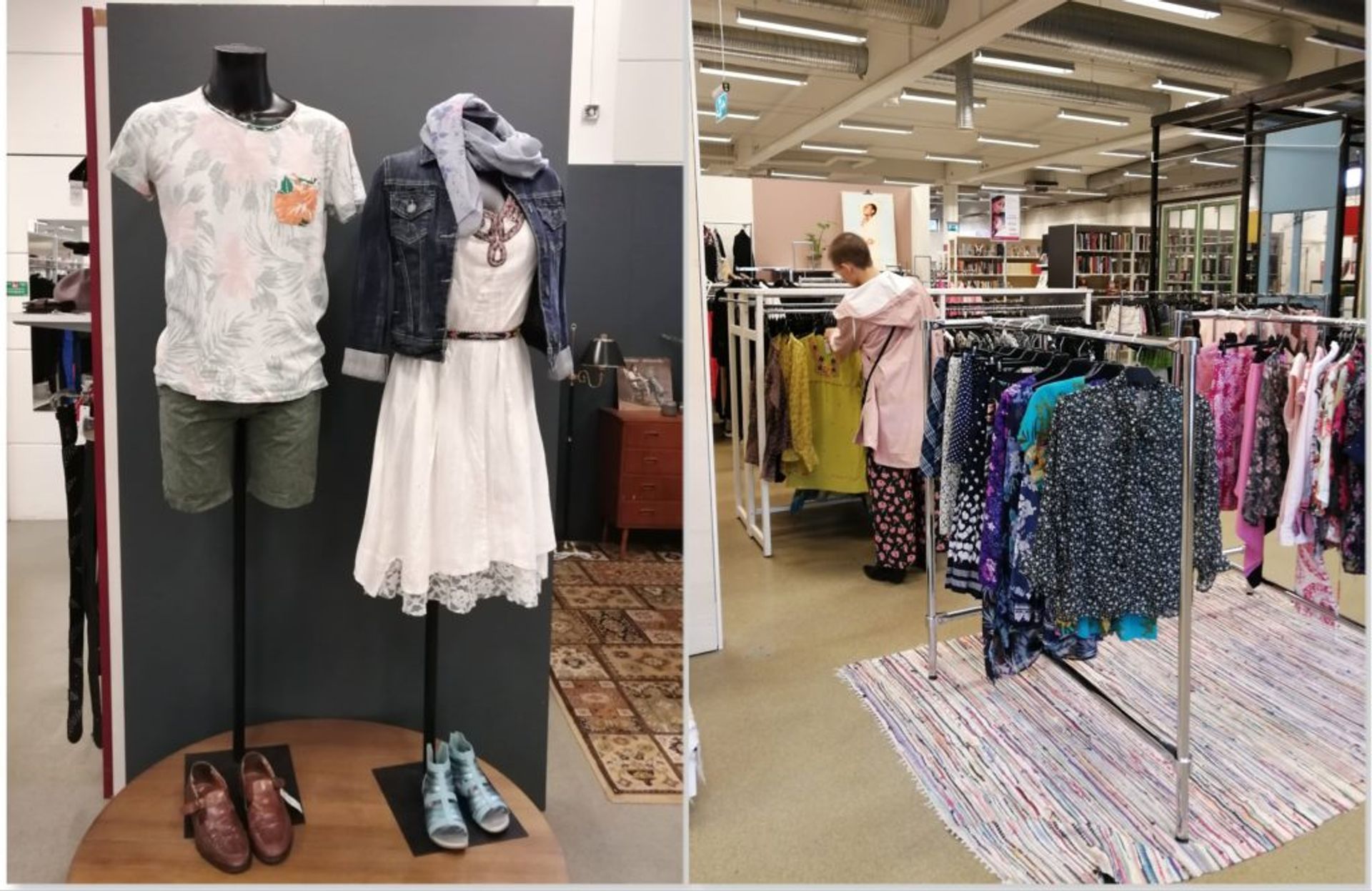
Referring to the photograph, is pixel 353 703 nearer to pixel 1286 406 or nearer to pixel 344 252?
pixel 344 252

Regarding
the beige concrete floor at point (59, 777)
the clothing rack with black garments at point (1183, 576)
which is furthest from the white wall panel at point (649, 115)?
the beige concrete floor at point (59, 777)

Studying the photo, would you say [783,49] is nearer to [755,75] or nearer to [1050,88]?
[755,75]

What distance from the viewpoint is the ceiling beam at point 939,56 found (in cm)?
752

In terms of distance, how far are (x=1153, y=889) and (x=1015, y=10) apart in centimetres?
709

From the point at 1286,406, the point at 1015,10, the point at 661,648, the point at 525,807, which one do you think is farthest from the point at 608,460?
the point at 1015,10

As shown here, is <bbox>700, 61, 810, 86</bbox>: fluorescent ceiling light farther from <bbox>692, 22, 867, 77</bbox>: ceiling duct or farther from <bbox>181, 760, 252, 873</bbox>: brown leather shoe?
<bbox>181, 760, 252, 873</bbox>: brown leather shoe

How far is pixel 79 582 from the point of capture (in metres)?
2.04

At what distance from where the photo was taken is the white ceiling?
8.62 m

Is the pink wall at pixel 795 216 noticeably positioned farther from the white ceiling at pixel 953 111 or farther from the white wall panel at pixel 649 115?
the white wall panel at pixel 649 115

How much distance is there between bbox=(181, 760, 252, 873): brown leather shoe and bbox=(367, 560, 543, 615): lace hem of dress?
19.8 inches

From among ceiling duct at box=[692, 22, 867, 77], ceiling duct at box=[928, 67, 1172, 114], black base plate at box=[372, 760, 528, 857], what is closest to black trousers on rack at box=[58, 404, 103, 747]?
black base plate at box=[372, 760, 528, 857]

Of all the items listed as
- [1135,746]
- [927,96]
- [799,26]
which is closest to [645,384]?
[1135,746]

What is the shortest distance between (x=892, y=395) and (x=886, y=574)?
0.87 metres

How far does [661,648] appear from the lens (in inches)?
80.9
